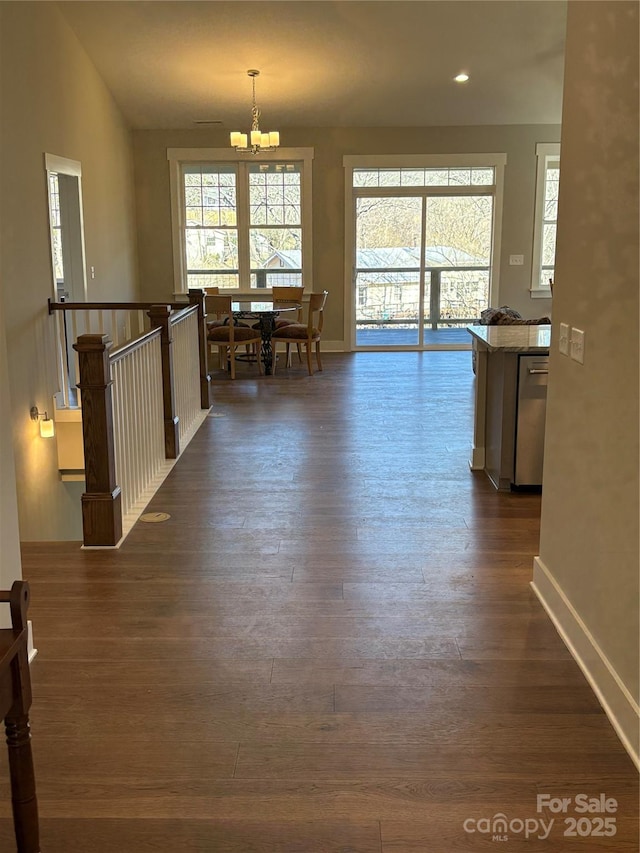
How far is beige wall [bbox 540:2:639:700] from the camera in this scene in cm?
227

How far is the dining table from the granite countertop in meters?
3.82

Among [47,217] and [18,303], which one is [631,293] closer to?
[18,303]

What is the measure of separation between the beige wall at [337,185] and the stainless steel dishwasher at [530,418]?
6431 mm

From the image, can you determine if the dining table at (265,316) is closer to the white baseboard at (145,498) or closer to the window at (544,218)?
the white baseboard at (145,498)

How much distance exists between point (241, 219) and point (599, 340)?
340 inches

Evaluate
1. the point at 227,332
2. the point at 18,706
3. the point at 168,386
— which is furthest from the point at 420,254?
the point at 18,706

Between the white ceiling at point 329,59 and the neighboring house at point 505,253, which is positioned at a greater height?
the white ceiling at point 329,59

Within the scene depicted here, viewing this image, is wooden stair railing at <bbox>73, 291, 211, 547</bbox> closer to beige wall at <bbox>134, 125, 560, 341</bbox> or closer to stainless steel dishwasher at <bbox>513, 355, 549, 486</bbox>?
stainless steel dishwasher at <bbox>513, 355, 549, 486</bbox>

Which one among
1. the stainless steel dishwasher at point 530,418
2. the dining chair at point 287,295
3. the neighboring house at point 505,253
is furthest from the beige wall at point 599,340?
the dining chair at point 287,295

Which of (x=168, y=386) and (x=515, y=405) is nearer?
(x=515, y=405)

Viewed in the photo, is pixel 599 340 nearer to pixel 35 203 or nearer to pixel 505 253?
pixel 35 203

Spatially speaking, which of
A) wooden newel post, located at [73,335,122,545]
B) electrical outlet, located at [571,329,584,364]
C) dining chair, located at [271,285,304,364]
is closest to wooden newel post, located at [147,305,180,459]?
wooden newel post, located at [73,335,122,545]

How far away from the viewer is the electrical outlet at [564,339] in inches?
112

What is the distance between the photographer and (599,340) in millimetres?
2535
